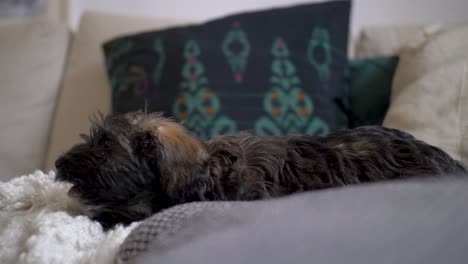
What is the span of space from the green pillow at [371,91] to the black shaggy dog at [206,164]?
0.67 metres

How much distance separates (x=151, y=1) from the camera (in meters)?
2.62

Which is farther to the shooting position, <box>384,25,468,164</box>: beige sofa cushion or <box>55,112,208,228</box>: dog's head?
<box>384,25,468,164</box>: beige sofa cushion

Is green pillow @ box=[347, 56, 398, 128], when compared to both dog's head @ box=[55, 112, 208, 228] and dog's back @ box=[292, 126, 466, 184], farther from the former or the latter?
dog's head @ box=[55, 112, 208, 228]

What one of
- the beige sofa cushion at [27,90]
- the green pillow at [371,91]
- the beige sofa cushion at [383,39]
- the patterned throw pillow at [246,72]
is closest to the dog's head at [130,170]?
the patterned throw pillow at [246,72]

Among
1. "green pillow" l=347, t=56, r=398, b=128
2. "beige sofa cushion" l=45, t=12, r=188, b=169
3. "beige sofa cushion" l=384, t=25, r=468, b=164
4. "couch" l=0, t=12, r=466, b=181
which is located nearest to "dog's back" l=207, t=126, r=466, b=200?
"beige sofa cushion" l=384, t=25, r=468, b=164

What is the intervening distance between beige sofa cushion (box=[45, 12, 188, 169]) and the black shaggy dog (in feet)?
3.07

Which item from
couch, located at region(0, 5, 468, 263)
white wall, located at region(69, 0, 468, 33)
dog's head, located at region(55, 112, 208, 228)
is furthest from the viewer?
white wall, located at region(69, 0, 468, 33)

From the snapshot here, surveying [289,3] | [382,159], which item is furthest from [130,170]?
[289,3]

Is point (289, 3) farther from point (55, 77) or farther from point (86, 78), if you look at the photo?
point (55, 77)

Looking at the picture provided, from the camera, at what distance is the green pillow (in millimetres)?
1787

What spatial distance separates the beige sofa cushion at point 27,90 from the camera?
199 cm

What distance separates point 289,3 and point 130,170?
66.3 inches

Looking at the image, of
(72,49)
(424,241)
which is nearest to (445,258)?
(424,241)

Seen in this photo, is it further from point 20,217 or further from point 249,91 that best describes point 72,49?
point 20,217
